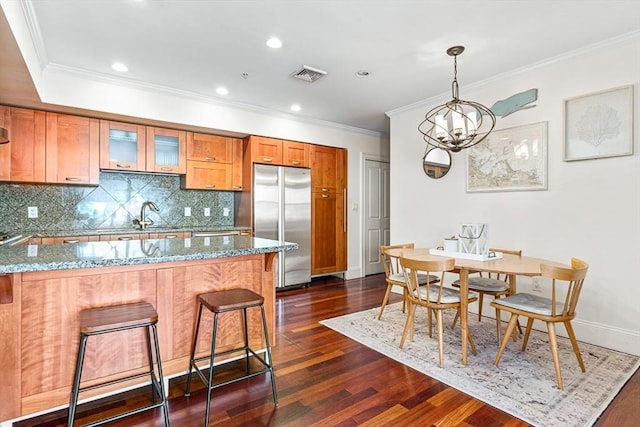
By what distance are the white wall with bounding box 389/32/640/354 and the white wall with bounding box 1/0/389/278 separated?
6.75 feet

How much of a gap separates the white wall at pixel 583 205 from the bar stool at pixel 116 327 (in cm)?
331

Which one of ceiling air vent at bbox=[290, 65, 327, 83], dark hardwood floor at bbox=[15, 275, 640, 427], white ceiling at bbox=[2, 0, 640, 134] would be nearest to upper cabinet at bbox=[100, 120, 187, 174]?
white ceiling at bbox=[2, 0, 640, 134]

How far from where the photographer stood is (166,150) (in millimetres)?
4086

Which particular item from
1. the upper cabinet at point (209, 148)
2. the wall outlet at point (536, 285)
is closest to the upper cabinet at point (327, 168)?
the upper cabinet at point (209, 148)

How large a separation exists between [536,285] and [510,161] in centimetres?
127

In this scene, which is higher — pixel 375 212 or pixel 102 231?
pixel 375 212

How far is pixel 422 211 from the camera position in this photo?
4309 mm

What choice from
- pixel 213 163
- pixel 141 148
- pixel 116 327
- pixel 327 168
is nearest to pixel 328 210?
pixel 327 168

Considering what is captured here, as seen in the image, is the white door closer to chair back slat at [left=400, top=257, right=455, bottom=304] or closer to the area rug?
the area rug

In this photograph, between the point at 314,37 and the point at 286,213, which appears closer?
the point at 314,37

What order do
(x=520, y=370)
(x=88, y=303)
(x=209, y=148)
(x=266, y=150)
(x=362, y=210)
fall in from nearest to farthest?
(x=88, y=303)
(x=520, y=370)
(x=209, y=148)
(x=266, y=150)
(x=362, y=210)

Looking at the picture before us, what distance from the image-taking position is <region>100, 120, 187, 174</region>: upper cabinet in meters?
3.70

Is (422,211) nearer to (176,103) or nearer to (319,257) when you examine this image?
(319,257)

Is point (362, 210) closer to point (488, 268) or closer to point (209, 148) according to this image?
point (209, 148)
